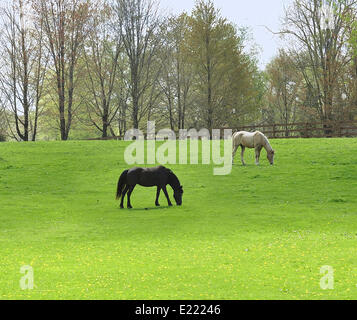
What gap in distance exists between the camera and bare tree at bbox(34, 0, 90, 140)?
45531 millimetres

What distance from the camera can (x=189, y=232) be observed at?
13422mm

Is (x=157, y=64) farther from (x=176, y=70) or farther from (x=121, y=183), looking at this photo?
(x=121, y=183)

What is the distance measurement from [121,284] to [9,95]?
4518 cm

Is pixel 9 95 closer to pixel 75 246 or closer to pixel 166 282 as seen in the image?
pixel 75 246

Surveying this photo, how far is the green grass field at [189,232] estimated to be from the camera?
7723 mm

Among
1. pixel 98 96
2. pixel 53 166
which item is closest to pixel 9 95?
pixel 98 96

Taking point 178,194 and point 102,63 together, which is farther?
point 102,63

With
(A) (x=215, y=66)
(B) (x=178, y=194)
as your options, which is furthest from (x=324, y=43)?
(B) (x=178, y=194)

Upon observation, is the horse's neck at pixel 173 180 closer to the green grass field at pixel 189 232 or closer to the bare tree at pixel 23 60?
the green grass field at pixel 189 232

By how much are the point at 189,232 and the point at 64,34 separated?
1446 inches

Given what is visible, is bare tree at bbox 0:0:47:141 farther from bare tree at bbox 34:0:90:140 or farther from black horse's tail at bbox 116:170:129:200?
black horse's tail at bbox 116:170:129:200

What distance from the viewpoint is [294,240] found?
1188 centimetres

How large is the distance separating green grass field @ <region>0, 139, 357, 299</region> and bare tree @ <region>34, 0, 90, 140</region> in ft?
57.2

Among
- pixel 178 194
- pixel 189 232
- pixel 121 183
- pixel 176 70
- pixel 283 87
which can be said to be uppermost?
pixel 176 70
